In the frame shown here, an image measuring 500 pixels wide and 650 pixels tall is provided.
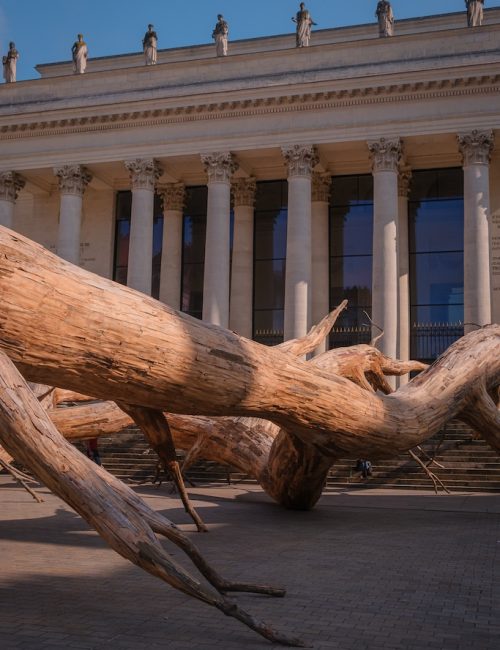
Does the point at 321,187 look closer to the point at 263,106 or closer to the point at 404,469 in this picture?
the point at 263,106

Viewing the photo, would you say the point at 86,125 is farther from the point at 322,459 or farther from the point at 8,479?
the point at 322,459

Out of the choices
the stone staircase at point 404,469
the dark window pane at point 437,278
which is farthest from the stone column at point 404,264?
the stone staircase at point 404,469

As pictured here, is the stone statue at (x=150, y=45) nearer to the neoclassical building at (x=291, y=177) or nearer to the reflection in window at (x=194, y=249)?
the neoclassical building at (x=291, y=177)

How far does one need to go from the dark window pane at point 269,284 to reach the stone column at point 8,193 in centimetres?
1223

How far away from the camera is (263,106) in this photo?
108ft

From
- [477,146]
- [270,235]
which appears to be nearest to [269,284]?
[270,235]

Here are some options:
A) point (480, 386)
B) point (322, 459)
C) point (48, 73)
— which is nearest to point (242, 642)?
point (322, 459)

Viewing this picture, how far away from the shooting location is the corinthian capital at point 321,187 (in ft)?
117

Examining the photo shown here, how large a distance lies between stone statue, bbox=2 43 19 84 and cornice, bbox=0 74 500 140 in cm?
442

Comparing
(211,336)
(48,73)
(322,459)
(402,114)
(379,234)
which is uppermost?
(48,73)

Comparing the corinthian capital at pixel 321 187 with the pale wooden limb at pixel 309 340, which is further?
the corinthian capital at pixel 321 187

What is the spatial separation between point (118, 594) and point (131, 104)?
3098 centimetres

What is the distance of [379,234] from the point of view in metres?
30.7

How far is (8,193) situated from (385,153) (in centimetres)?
1827
